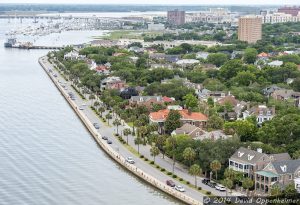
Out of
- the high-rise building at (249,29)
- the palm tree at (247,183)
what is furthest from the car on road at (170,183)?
the high-rise building at (249,29)

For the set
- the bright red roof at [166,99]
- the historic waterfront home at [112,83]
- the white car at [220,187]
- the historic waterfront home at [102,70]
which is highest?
the white car at [220,187]

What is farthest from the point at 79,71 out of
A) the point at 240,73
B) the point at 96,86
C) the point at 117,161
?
the point at 117,161

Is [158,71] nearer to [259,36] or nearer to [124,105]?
[124,105]

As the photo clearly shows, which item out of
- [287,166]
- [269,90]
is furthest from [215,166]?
[269,90]

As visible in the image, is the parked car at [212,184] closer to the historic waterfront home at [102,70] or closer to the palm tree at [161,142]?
the palm tree at [161,142]

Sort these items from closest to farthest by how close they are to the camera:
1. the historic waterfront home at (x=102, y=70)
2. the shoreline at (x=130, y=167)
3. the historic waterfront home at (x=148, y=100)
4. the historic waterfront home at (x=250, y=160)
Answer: the shoreline at (x=130, y=167)
the historic waterfront home at (x=250, y=160)
the historic waterfront home at (x=148, y=100)
the historic waterfront home at (x=102, y=70)

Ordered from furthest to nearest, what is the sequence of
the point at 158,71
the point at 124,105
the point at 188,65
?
the point at 188,65 → the point at 158,71 → the point at 124,105

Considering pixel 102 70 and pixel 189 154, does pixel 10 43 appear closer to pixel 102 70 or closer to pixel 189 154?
pixel 102 70
